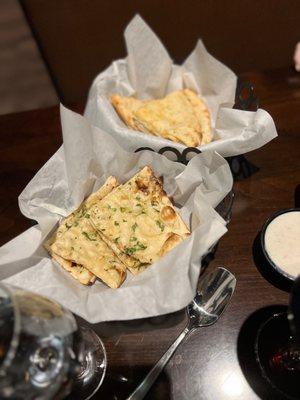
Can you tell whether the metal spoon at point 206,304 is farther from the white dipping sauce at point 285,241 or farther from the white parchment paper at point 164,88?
the white parchment paper at point 164,88

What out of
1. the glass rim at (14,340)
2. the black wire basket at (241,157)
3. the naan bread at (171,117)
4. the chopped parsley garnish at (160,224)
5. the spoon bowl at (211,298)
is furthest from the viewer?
the naan bread at (171,117)

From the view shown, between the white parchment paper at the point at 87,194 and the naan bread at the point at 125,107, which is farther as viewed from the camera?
the naan bread at the point at 125,107

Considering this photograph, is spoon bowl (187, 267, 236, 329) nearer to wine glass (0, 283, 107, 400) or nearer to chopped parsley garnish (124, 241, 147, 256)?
chopped parsley garnish (124, 241, 147, 256)

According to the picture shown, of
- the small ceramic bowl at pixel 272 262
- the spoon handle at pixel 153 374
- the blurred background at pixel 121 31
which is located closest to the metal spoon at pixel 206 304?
the spoon handle at pixel 153 374

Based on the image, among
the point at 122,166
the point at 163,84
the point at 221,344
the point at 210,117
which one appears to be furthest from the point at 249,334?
the point at 163,84

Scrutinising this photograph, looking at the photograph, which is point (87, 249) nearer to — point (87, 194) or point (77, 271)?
point (77, 271)

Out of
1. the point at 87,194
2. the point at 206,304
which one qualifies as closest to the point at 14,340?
the point at 206,304
